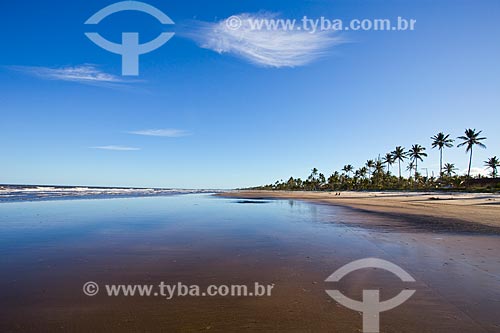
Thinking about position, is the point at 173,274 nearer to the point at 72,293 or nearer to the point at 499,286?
the point at 72,293

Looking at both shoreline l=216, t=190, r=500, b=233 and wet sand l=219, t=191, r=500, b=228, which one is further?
wet sand l=219, t=191, r=500, b=228

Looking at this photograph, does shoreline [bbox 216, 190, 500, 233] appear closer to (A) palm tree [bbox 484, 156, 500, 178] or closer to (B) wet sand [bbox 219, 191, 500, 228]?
(B) wet sand [bbox 219, 191, 500, 228]

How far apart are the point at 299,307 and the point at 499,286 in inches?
179

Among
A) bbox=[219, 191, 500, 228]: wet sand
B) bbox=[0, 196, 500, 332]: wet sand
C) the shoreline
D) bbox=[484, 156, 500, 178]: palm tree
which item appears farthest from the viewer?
bbox=[484, 156, 500, 178]: palm tree

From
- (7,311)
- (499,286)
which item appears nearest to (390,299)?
(499,286)

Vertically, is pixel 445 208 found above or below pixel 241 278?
below

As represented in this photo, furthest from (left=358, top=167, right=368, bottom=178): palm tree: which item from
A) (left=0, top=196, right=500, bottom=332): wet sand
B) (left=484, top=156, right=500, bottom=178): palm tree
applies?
(left=0, top=196, right=500, bottom=332): wet sand

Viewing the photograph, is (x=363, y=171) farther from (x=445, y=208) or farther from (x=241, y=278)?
(x=241, y=278)

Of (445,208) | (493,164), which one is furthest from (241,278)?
(493,164)

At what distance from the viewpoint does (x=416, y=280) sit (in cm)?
658

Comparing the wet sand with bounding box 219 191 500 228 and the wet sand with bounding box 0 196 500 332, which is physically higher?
the wet sand with bounding box 0 196 500 332

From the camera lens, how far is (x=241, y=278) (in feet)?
22.2

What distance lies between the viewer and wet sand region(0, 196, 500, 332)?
4.53m

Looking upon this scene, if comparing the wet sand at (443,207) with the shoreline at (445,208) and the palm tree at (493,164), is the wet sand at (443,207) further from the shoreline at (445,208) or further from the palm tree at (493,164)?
the palm tree at (493,164)
